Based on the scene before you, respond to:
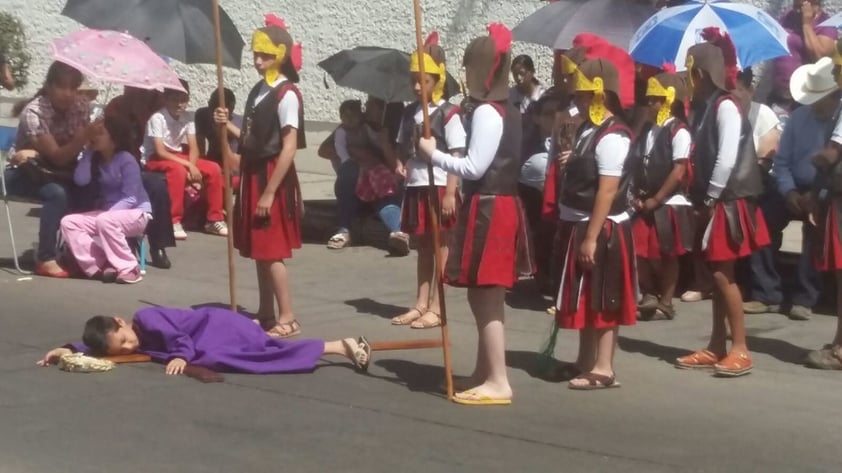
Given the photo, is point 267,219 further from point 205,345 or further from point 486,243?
point 486,243

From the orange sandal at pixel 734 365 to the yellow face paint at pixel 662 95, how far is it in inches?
75.2

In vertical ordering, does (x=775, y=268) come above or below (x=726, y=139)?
below

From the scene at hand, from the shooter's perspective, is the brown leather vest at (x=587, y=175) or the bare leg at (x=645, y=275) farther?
the bare leg at (x=645, y=275)

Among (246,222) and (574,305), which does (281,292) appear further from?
(574,305)

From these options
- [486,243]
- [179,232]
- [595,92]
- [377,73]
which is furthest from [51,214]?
[595,92]

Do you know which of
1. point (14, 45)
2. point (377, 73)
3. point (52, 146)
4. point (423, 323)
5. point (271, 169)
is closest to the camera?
point (271, 169)

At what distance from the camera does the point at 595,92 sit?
7.41 metres

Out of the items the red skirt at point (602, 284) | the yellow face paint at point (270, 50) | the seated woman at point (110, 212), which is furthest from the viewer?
the seated woman at point (110, 212)

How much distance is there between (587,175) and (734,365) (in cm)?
150

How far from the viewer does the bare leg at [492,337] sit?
727 cm

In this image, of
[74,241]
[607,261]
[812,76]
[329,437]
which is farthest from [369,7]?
[329,437]

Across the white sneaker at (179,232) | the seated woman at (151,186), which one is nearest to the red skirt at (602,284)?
the seated woman at (151,186)

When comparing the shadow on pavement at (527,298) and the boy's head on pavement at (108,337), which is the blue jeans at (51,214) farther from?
the shadow on pavement at (527,298)

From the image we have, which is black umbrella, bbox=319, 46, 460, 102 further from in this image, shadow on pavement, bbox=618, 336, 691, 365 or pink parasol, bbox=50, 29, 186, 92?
shadow on pavement, bbox=618, 336, 691, 365
